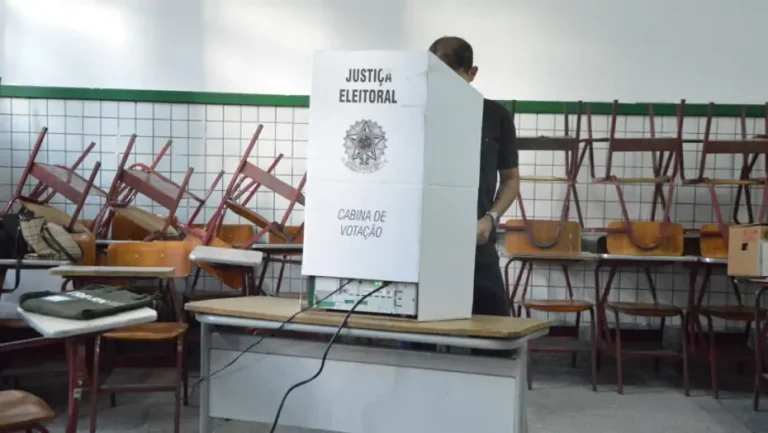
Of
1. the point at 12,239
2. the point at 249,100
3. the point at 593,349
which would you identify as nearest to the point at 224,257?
the point at 12,239

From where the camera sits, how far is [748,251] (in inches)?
133

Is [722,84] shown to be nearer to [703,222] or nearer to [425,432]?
[703,222]

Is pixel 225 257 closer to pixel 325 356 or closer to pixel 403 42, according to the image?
pixel 325 356

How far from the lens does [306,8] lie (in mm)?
4594

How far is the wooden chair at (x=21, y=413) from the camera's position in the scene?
1.66 meters

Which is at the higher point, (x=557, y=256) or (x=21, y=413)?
(x=557, y=256)

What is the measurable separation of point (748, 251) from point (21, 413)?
3.14 m

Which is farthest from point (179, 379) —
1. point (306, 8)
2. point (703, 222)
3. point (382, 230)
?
point (703, 222)

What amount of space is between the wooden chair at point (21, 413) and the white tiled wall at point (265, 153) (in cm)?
266

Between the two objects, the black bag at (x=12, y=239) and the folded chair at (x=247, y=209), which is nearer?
the black bag at (x=12, y=239)

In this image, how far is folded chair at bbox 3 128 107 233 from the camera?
3.64 m

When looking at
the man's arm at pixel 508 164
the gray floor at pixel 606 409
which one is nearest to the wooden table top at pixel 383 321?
the man's arm at pixel 508 164

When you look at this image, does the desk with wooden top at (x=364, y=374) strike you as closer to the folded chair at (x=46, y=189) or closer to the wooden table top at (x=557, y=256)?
the wooden table top at (x=557, y=256)

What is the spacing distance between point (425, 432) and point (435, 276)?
16.6 inches
